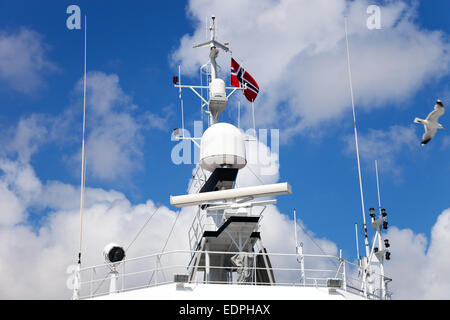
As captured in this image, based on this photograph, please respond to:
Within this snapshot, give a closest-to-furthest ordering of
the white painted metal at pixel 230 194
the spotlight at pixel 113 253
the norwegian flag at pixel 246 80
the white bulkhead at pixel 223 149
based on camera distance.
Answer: the spotlight at pixel 113 253, the white painted metal at pixel 230 194, the white bulkhead at pixel 223 149, the norwegian flag at pixel 246 80

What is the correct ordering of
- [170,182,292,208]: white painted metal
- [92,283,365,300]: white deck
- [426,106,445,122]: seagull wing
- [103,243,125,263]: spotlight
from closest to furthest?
[426,106,445,122]: seagull wing
[92,283,365,300]: white deck
[103,243,125,263]: spotlight
[170,182,292,208]: white painted metal

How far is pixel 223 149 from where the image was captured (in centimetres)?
2675

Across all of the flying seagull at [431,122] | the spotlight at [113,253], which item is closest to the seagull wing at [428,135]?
the flying seagull at [431,122]

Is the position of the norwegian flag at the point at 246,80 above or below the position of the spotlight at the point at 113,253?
above

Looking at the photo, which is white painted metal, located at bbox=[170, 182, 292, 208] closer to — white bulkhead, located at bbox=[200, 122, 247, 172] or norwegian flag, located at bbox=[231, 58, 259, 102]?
white bulkhead, located at bbox=[200, 122, 247, 172]

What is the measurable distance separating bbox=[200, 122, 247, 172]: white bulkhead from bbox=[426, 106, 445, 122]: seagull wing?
988 cm

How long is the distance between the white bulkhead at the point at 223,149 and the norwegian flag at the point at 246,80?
576 cm

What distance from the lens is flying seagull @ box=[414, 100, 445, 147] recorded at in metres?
18.9

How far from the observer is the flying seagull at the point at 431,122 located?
18.9m

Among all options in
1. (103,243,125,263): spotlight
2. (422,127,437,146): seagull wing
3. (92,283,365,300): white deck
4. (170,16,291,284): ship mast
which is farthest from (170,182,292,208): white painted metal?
(422,127,437,146): seagull wing

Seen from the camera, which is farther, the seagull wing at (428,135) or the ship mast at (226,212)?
the ship mast at (226,212)

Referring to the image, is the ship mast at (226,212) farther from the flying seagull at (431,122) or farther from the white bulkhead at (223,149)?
the flying seagull at (431,122)

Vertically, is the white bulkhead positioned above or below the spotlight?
above
